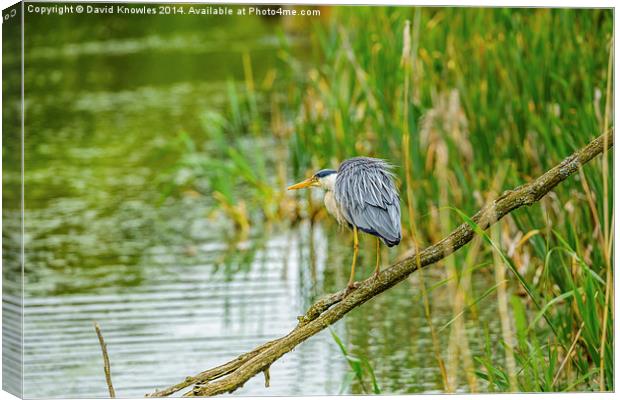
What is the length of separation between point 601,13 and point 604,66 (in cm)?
38

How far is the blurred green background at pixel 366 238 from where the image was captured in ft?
14.8

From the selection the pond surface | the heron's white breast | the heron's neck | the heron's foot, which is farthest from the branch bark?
the pond surface

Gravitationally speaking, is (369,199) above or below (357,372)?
above

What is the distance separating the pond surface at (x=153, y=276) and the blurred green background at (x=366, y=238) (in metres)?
0.02

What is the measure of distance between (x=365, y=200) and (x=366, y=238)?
3254mm

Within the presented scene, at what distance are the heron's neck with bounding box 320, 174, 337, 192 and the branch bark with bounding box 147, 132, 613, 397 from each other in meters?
0.46

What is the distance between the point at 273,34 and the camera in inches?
504

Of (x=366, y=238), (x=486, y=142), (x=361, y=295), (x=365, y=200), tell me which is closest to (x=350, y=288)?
Result: (x=361, y=295)

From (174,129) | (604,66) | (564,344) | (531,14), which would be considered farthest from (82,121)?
(564,344)

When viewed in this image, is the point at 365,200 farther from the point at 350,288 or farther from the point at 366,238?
the point at 366,238

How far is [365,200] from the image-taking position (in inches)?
139

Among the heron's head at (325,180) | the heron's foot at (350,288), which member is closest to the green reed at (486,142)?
the heron's head at (325,180)

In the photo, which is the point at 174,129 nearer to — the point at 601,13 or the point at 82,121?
the point at 82,121

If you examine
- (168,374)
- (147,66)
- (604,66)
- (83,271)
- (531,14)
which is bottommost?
(168,374)
